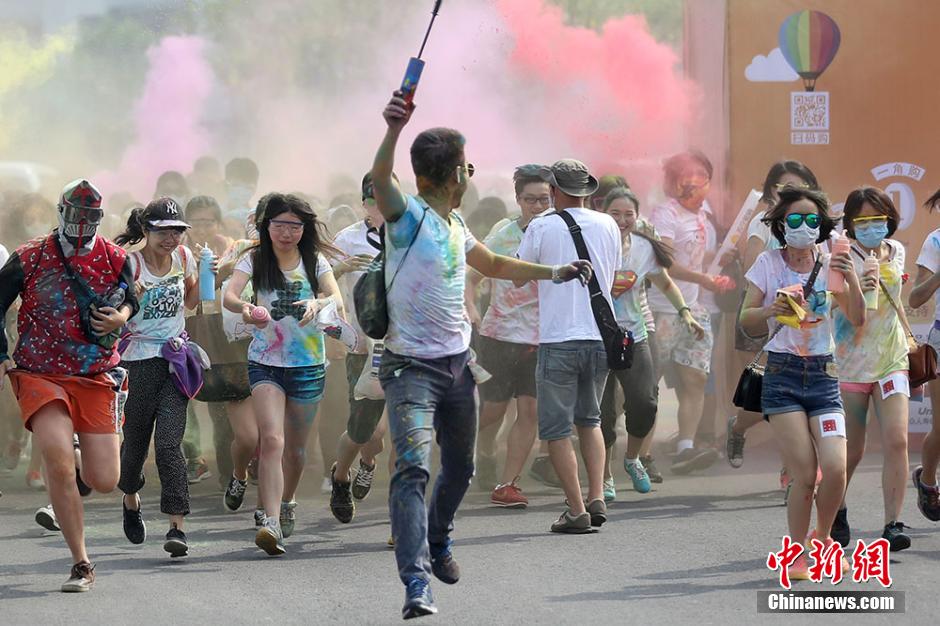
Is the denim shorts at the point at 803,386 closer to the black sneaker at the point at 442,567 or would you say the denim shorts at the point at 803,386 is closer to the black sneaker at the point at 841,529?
the black sneaker at the point at 841,529

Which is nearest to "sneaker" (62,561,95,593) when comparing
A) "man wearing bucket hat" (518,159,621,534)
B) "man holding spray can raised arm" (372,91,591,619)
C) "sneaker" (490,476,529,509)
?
"man holding spray can raised arm" (372,91,591,619)

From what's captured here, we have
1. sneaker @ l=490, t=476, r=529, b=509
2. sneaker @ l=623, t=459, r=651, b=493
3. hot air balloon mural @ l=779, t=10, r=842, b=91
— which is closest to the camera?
sneaker @ l=490, t=476, r=529, b=509

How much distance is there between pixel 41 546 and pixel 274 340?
1.67m

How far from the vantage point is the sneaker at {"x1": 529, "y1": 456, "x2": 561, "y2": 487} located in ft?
35.9

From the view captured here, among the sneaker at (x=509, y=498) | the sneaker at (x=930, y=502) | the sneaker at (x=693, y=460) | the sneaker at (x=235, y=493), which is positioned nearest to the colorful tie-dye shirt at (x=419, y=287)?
the sneaker at (x=235, y=493)

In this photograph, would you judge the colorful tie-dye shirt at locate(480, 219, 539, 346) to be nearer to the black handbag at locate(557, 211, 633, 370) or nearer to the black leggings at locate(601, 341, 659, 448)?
the black leggings at locate(601, 341, 659, 448)

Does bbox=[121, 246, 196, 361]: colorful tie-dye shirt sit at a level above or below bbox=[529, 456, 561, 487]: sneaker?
above

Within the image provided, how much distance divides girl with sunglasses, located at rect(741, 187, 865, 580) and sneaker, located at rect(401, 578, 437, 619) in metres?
1.92

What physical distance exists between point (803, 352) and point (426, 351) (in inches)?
70.7

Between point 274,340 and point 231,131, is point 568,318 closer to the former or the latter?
point 274,340

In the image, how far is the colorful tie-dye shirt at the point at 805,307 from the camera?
23.7ft

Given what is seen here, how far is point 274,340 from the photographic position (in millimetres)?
8375

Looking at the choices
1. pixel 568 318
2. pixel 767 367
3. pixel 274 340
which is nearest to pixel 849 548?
pixel 767 367

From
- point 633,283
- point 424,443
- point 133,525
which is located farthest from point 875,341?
point 133,525
